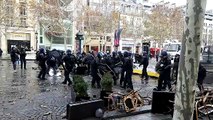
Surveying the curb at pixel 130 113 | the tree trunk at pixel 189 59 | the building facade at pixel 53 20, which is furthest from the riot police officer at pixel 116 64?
the building facade at pixel 53 20

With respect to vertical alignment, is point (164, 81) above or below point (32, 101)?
above

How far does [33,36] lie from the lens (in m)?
49.5

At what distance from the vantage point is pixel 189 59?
3238 millimetres

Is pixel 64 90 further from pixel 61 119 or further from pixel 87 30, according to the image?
pixel 87 30

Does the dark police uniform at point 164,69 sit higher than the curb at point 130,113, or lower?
higher

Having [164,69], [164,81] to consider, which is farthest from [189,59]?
[164,81]

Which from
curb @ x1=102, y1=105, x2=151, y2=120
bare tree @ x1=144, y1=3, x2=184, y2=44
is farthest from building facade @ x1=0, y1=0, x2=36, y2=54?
curb @ x1=102, y1=105, x2=151, y2=120

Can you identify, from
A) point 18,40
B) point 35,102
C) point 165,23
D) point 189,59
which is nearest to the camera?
point 189,59

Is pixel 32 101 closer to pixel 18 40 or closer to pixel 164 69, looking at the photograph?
pixel 164 69

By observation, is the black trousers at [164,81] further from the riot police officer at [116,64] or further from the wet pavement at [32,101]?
the wet pavement at [32,101]

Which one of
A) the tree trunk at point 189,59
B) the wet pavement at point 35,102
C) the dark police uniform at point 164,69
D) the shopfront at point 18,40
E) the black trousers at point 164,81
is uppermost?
the shopfront at point 18,40

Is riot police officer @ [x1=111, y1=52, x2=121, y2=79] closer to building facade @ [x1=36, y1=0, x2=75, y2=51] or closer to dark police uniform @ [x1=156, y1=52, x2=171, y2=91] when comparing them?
dark police uniform @ [x1=156, y1=52, x2=171, y2=91]

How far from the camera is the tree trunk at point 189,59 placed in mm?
3178

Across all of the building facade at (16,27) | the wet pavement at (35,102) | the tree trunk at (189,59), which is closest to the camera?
the tree trunk at (189,59)
